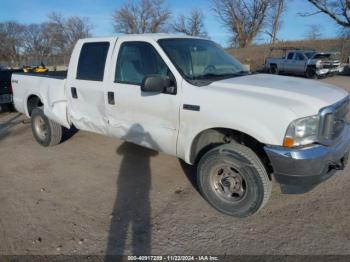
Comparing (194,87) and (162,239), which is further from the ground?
(194,87)

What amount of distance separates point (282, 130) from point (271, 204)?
1234mm

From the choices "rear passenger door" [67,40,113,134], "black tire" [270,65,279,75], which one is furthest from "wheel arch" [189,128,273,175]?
"black tire" [270,65,279,75]

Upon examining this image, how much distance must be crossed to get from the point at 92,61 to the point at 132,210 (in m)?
2.41

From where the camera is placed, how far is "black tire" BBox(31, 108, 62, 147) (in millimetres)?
5910

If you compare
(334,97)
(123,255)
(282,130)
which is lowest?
(123,255)

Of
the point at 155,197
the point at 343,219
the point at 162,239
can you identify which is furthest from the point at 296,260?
the point at 155,197

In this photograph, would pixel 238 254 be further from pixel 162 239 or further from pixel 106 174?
pixel 106 174

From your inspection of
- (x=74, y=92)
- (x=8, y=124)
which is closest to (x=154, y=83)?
(x=74, y=92)

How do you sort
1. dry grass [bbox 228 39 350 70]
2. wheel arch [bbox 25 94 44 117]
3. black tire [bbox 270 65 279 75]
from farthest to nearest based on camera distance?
1. dry grass [bbox 228 39 350 70]
2. black tire [bbox 270 65 279 75]
3. wheel arch [bbox 25 94 44 117]

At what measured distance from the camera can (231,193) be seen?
3637mm

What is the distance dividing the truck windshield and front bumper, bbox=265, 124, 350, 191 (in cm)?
134

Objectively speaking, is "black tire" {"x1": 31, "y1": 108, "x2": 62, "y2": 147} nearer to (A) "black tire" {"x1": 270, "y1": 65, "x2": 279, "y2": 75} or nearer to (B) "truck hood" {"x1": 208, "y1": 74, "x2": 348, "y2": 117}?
(B) "truck hood" {"x1": 208, "y1": 74, "x2": 348, "y2": 117}

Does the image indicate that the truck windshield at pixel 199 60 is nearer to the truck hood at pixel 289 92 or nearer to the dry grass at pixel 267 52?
the truck hood at pixel 289 92

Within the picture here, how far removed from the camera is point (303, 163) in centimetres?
301
